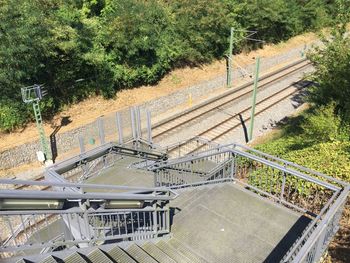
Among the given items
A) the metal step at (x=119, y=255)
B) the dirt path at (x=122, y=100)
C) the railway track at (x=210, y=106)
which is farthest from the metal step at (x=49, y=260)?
the railway track at (x=210, y=106)

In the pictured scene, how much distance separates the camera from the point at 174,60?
2744 centimetres

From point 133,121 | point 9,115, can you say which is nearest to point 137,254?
point 133,121

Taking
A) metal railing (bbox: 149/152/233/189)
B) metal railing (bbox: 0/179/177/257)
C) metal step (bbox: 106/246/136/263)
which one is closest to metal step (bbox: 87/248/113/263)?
metal step (bbox: 106/246/136/263)

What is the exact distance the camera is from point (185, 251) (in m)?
6.56

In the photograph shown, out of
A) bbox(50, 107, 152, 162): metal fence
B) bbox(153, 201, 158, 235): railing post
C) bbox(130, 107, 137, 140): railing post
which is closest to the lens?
bbox(153, 201, 158, 235): railing post

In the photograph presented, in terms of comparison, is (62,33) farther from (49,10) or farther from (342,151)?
(342,151)

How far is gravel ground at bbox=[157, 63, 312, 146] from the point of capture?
66.0 ft

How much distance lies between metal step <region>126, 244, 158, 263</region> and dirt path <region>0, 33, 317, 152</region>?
13.4 metres

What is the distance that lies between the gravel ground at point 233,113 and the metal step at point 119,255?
13.5m

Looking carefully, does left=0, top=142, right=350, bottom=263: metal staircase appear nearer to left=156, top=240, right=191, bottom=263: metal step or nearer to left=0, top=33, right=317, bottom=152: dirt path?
left=156, top=240, right=191, bottom=263: metal step

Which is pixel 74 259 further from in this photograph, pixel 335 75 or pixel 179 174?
pixel 335 75

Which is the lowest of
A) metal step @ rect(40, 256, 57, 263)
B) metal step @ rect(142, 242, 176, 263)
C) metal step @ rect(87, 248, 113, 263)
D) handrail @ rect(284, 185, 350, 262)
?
metal step @ rect(142, 242, 176, 263)

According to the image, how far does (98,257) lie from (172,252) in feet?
5.47

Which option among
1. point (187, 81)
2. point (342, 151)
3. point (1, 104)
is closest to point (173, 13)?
point (187, 81)
